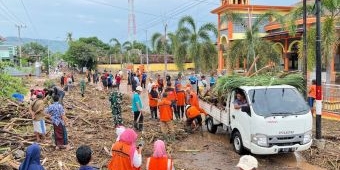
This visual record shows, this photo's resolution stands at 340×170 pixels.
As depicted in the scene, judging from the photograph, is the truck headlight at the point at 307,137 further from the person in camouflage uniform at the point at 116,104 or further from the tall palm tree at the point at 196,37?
the tall palm tree at the point at 196,37

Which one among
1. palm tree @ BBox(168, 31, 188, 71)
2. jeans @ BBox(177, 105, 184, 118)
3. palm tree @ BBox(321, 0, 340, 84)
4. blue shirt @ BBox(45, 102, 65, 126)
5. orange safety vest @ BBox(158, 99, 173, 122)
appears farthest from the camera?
palm tree @ BBox(168, 31, 188, 71)

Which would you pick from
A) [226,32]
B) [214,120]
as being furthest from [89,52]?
[214,120]

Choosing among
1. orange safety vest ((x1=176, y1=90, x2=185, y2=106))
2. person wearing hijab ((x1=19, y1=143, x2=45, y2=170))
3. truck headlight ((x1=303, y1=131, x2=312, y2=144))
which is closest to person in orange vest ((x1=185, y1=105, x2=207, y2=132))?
orange safety vest ((x1=176, y1=90, x2=185, y2=106))

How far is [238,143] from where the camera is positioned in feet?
35.8

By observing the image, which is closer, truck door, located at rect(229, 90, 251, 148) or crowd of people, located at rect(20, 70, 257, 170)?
crowd of people, located at rect(20, 70, 257, 170)

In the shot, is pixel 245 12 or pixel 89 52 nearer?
pixel 245 12

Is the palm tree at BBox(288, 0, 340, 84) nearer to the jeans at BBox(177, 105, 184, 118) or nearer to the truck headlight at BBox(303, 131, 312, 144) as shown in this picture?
the jeans at BBox(177, 105, 184, 118)

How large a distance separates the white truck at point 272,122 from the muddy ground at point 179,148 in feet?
1.89

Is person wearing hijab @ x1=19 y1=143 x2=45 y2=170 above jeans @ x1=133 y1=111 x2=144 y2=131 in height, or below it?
above

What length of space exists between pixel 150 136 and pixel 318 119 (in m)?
5.29

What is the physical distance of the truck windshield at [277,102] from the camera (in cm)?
998

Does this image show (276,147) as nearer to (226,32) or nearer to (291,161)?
(291,161)

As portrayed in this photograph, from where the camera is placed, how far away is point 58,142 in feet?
36.6

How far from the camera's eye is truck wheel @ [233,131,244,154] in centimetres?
1068
